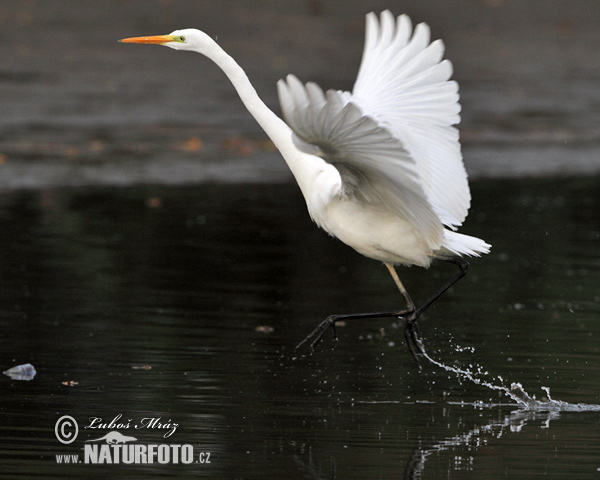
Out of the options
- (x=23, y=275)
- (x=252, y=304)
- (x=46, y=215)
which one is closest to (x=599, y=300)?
(x=252, y=304)

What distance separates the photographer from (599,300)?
9180 mm

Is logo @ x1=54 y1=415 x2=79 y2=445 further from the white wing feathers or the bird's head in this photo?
the bird's head

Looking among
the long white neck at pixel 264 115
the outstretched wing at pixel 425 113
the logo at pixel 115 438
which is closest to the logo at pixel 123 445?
the logo at pixel 115 438

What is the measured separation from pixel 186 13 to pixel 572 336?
42.4 ft

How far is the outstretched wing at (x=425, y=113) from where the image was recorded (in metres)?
6.84

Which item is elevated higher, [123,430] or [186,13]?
[186,13]

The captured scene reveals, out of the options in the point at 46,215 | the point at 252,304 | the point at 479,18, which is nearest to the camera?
the point at 252,304

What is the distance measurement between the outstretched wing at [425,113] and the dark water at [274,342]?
1063 mm

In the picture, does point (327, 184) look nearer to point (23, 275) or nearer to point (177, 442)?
point (177, 442)

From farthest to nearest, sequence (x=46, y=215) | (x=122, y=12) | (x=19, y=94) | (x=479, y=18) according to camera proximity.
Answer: (x=479, y=18), (x=122, y=12), (x=19, y=94), (x=46, y=215)

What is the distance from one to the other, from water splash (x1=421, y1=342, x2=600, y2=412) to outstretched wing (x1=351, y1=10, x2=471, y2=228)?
89cm

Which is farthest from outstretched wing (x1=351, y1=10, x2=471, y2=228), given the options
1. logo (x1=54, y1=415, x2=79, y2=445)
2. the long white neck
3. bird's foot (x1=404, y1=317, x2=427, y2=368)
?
logo (x1=54, y1=415, x2=79, y2=445)

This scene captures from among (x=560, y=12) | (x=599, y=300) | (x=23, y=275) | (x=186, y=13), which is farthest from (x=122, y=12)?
(x=599, y=300)

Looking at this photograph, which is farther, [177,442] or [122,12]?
[122,12]
